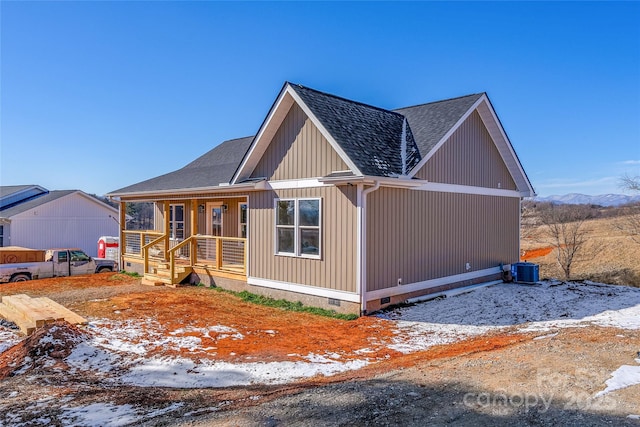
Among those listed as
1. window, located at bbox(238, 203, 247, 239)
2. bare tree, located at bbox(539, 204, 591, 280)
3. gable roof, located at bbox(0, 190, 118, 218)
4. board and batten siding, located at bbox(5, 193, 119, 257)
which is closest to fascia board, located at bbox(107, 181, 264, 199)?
window, located at bbox(238, 203, 247, 239)

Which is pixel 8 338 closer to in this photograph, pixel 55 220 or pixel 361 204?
pixel 361 204

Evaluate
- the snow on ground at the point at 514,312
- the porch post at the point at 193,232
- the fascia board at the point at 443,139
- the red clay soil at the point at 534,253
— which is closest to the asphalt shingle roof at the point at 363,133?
the fascia board at the point at 443,139

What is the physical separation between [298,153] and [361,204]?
8.80ft

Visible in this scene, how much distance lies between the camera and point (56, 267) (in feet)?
61.7

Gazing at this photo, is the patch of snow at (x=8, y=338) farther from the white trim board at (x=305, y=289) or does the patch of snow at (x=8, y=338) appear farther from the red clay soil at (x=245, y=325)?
the white trim board at (x=305, y=289)

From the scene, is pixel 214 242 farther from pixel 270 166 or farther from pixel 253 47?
pixel 253 47

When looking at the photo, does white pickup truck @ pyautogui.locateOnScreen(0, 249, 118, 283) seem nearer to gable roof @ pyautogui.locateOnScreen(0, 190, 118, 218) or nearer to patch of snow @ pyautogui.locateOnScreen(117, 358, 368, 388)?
gable roof @ pyautogui.locateOnScreen(0, 190, 118, 218)

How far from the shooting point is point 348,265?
10508 mm

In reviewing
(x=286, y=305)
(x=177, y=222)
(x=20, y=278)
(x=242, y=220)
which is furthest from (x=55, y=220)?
(x=286, y=305)

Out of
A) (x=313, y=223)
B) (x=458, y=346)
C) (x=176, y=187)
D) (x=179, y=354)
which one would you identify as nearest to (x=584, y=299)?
(x=458, y=346)

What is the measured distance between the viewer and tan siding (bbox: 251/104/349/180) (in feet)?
36.5

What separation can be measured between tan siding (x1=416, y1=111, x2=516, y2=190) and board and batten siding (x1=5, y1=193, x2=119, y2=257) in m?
24.1

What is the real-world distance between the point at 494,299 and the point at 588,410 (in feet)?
27.5

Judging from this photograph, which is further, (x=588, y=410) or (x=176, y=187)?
(x=176, y=187)
